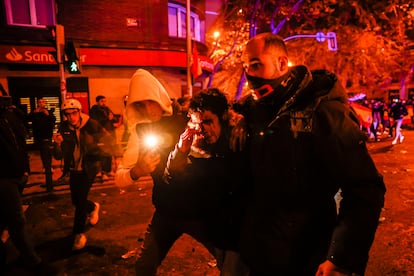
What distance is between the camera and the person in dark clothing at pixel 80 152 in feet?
15.1

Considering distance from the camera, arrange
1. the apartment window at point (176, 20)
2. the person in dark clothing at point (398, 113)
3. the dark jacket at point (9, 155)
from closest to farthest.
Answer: the dark jacket at point (9, 155) → the person in dark clothing at point (398, 113) → the apartment window at point (176, 20)

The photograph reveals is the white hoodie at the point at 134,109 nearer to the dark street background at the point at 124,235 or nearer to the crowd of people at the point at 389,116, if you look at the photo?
the dark street background at the point at 124,235

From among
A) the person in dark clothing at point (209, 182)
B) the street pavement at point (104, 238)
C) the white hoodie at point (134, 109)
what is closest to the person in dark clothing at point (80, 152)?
the street pavement at point (104, 238)

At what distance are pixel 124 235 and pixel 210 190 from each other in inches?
123

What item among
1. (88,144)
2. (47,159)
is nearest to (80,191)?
(88,144)

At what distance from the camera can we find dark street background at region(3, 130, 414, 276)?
13.7ft

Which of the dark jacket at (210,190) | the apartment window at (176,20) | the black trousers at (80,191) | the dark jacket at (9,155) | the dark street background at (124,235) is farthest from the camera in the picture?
the apartment window at (176,20)

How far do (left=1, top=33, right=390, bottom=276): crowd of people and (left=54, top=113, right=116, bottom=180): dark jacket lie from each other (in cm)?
200

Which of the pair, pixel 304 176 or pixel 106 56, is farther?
pixel 106 56

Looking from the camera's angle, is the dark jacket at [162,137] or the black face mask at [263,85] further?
the dark jacket at [162,137]

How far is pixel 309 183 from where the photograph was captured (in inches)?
70.1

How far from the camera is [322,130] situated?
1728 mm

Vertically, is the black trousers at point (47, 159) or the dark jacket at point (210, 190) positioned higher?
the dark jacket at point (210, 190)

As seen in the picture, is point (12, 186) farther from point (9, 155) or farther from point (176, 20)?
point (176, 20)
